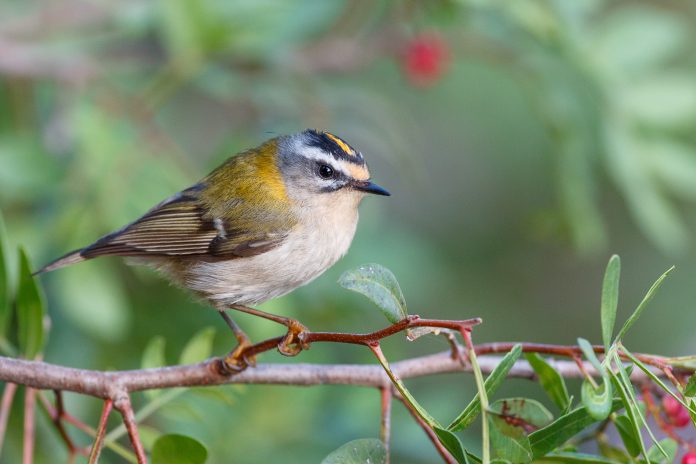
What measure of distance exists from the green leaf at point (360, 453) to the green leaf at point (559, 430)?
0.87 ft

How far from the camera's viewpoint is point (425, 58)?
365cm

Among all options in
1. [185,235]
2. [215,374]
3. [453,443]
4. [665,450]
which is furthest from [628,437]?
[185,235]

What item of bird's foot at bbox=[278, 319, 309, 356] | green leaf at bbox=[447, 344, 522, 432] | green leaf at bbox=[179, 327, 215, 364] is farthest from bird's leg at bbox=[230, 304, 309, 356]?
green leaf at bbox=[447, 344, 522, 432]

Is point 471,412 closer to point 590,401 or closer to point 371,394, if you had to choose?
point 590,401

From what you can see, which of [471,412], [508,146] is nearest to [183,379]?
[471,412]

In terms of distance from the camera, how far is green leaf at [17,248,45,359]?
2.10m

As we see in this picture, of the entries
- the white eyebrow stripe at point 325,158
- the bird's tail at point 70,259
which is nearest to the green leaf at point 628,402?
the white eyebrow stripe at point 325,158

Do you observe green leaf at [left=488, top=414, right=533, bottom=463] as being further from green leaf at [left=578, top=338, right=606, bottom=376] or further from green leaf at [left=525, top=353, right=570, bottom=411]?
green leaf at [left=525, top=353, right=570, bottom=411]

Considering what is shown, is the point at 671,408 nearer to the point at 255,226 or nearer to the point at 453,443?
the point at 453,443

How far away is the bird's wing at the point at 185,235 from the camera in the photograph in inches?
104

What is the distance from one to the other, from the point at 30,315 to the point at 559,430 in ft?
4.01

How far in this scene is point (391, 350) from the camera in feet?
9.86

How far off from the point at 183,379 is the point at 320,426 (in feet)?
2.93

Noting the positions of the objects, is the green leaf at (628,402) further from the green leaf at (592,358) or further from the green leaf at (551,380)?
the green leaf at (551,380)
